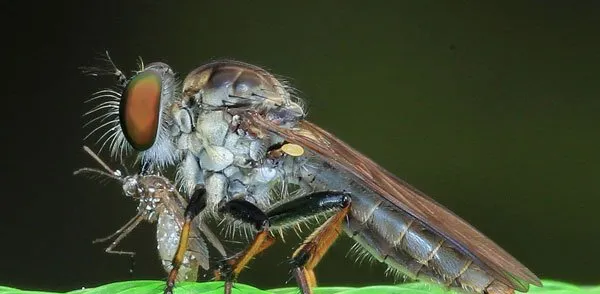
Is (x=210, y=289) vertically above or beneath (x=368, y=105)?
above

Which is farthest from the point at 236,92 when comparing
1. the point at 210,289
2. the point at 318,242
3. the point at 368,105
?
the point at 368,105

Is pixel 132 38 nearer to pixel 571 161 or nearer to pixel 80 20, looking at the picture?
pixel 80 20

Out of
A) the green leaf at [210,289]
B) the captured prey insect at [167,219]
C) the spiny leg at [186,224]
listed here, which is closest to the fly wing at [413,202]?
the green leaf at [210,289]

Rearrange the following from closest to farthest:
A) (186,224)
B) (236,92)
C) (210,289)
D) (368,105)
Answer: (210,289) < (186,224) < (236,92) < (368,105)

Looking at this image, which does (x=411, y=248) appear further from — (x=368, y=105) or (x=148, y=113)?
(x=368, y=105)

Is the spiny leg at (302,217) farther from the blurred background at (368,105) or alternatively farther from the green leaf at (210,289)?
the blurred background at (368,105)

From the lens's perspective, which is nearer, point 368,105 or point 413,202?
point 413,202

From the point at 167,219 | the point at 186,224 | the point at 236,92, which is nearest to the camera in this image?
the point at 186,224
